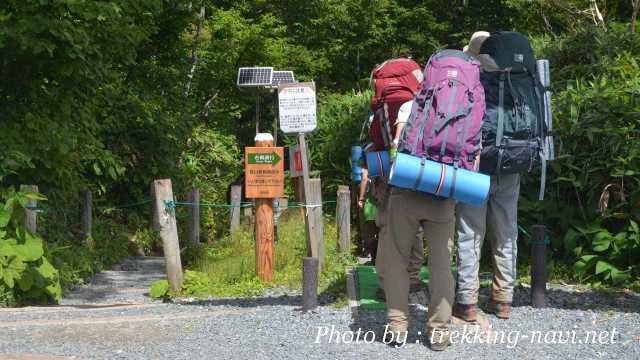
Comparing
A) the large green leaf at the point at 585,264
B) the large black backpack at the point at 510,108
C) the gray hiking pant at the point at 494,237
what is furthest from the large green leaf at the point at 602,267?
the large black backpack at the point at 510,108

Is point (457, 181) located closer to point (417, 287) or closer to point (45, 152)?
point (417, 287)

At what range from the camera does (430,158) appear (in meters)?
4.46

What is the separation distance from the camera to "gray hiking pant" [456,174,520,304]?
5109 millimetres

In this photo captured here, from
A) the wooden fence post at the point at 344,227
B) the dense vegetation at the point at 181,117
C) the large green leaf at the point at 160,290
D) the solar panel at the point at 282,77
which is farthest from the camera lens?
the solar panel at the point at 282,77

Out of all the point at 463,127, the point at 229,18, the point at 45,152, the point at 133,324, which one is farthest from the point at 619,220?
the point at 229,18

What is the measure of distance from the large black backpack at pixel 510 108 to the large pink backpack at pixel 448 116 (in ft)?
1.44

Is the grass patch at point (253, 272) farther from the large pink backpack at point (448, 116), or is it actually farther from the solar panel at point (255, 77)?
the solar panel at point (255, 77)

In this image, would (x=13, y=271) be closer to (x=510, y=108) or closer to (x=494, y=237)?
(x=494, y=237)

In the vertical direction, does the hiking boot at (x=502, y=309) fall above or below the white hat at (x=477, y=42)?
below

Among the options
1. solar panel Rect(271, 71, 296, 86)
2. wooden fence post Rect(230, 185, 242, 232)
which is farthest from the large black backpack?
solar panel Rect(271, 71, 296, 86)

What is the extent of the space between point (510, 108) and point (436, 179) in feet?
3.34

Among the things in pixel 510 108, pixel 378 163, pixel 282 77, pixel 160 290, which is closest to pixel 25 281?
pixel 160 290

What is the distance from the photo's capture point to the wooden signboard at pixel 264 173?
7777mm

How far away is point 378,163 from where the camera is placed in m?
5.19
